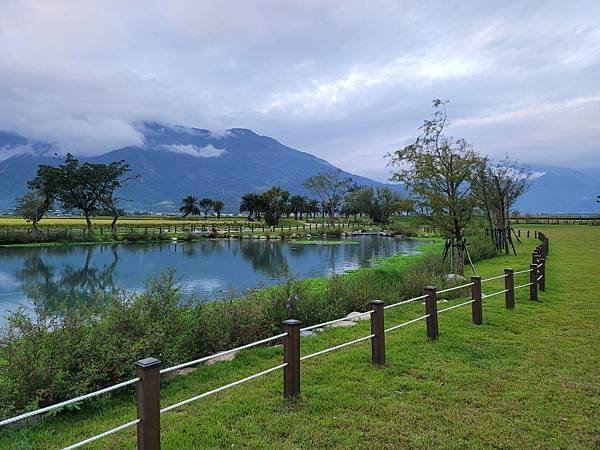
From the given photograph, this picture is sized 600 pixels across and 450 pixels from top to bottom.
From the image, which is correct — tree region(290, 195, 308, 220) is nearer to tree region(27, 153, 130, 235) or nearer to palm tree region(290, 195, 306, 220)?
palm tree region(290, 195, 306, 220)

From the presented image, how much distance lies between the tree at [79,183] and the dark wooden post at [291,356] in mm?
47807

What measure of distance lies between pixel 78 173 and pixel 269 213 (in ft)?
84.5

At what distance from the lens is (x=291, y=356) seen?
4.64 m

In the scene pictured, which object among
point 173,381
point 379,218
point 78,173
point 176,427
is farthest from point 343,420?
point 379,218

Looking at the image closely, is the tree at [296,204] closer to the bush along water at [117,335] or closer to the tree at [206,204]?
the tree at [206,204]

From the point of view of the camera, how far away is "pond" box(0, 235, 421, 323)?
16.8 m

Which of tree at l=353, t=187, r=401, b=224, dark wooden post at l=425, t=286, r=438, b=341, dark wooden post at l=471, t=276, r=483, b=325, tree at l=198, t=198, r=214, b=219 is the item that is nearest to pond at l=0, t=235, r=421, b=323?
dark wooden post at l=471, t=276, r=483, b=325

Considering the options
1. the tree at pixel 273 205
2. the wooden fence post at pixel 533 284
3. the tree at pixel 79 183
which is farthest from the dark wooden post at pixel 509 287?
the tree at pixel 273 205

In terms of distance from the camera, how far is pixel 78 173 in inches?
1918

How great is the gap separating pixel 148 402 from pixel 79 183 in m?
52.1

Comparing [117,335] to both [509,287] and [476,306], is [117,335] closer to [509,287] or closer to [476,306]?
[476,306]

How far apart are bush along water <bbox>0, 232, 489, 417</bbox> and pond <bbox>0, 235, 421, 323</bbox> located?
183 inches

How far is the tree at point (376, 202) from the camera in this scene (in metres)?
71.6

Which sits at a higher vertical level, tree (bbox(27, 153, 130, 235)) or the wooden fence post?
tree (bbox(27, 153, 130, 235))
